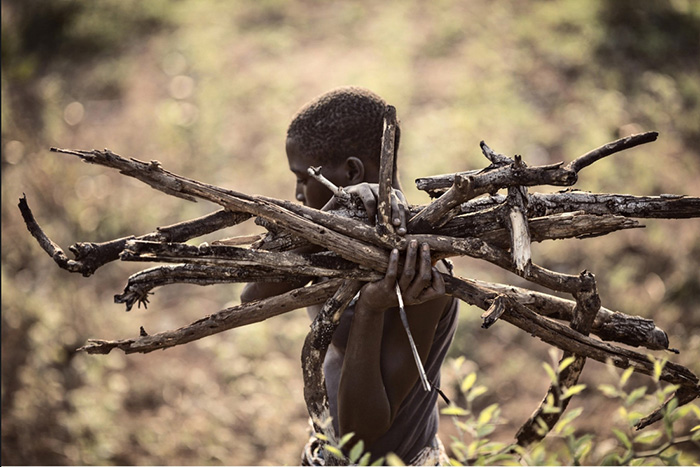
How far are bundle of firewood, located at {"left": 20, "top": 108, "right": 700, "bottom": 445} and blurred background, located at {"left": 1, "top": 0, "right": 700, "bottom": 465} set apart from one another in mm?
2081

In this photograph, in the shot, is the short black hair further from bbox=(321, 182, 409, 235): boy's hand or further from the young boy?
bbox=(321, 182, 409, 235): boy's hand

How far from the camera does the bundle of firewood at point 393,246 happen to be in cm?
144

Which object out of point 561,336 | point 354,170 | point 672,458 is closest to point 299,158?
point 354,170

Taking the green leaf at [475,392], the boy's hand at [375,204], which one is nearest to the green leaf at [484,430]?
the green leaf at [475,392]

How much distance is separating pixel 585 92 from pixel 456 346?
330cm

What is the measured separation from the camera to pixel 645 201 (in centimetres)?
145

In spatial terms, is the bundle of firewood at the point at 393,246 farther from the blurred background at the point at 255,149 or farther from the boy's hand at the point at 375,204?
the blurred background at the point at 255,149

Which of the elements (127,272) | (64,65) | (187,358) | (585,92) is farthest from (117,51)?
(585,92)

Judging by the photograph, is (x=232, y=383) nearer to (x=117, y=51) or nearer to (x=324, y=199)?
(x=324, y=199)

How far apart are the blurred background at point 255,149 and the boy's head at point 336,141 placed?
2190 mm

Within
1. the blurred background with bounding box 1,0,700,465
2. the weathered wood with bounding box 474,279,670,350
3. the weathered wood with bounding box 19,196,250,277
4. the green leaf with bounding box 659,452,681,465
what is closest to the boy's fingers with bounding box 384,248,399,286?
the weathered wood with bounding box 474,279,670,350

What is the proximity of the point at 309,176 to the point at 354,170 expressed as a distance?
138mm

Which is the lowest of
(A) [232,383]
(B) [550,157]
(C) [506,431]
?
(C) [506,431]

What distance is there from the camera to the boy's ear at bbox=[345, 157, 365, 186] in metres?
1.91
